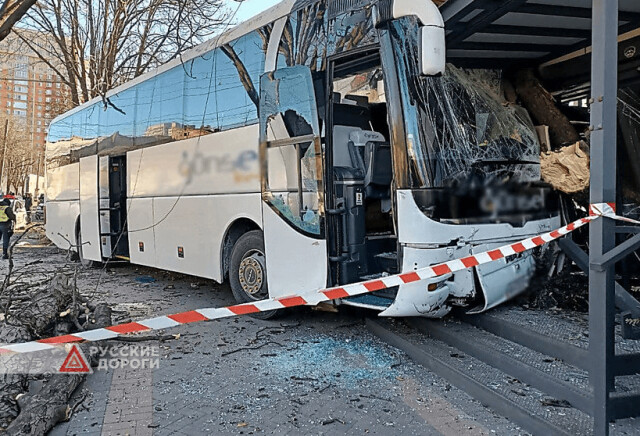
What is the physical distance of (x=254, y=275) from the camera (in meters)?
6.68

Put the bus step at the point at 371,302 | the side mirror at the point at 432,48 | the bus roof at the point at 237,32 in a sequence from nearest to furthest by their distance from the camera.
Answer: the side mirror at the point at 432,48
the bus step at the point at 371,302
the bus roof at the point at 237,32

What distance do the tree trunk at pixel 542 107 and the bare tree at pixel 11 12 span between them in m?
5.52

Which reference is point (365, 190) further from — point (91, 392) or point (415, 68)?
point (91, 392)

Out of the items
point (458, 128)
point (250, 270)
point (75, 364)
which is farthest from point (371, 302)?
point (75, 364)

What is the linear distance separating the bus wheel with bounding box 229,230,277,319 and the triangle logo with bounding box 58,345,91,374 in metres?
2.13

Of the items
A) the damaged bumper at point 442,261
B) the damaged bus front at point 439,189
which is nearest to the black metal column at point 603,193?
the damaged bus front at point 439,189

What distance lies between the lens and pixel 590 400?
3.64 m

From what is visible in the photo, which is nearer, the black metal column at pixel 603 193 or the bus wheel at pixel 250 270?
the black metal column at pixel 603 193

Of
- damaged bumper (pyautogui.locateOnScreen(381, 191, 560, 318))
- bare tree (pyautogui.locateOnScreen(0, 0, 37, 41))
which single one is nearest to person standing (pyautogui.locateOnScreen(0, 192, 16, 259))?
bare tree (pyautogui.locateOnScreen(0, 0, 37, 41))

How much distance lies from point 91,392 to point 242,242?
2679 mm

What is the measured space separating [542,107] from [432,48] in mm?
2902

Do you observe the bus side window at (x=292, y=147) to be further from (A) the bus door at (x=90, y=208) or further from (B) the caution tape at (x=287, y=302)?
(A) the bus door at (x=90, y=208)

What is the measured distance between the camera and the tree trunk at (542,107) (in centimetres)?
642

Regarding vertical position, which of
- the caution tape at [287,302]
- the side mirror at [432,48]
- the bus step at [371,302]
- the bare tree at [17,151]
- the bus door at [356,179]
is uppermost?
the bare tree at [17,151]
